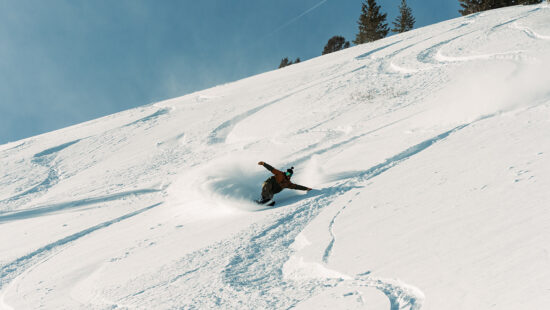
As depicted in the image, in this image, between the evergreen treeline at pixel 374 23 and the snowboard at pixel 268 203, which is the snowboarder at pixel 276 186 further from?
the evergreen treeline at pixel 374 23

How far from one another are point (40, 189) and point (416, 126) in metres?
11.4

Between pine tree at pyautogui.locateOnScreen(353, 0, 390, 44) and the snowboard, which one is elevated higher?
pine tree at pyautogui.locateOnScreen(353, 0, 390, 44)

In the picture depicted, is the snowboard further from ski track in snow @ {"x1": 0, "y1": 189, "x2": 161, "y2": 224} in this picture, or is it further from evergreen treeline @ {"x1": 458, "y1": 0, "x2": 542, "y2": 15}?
evergreen treeline @ {"x1": 458, "y1": 0, "x2": 542, "y2": 15}

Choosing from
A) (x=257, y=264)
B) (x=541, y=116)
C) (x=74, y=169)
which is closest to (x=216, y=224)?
(x=257, y=264)

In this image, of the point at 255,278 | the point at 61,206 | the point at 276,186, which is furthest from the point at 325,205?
the point at 61,206

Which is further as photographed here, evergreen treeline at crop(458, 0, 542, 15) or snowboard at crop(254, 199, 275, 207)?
evergreen treeline at crop(458, 0, 542, 15)

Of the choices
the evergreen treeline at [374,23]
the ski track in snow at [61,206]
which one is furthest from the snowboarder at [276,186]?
the evergreen treeline at [374,23]

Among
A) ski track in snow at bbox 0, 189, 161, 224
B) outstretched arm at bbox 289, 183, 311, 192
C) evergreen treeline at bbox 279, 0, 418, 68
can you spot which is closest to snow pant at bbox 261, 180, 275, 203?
outstretched arm at bbox 289, 183, 311, 192

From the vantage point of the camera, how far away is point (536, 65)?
29.2 feet

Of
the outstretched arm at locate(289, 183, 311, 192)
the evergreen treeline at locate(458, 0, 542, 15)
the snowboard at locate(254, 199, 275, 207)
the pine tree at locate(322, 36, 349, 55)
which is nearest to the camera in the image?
the snowboard at locate(254, 199, 275, 207)

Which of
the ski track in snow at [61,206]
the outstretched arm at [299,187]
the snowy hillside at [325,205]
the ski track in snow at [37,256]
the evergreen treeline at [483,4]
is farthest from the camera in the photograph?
the evergreen treeline at [483,4]

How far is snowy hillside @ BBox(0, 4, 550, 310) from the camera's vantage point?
2.96m

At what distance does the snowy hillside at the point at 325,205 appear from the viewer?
117 inches

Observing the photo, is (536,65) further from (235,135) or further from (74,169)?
(74,169)
